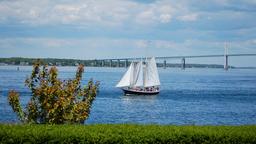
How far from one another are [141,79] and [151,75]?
2020mm

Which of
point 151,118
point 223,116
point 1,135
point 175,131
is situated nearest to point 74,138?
point 1,135

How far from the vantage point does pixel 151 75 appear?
97750mm

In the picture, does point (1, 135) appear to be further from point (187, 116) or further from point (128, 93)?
point (128, 93)

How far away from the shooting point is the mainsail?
317 feet

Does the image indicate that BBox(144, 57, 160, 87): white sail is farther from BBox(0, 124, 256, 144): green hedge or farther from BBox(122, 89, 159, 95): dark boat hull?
BBox(0, 124, 256, 144): green hedge

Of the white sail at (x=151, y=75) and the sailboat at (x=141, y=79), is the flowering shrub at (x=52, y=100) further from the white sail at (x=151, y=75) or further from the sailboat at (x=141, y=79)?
the white sail at (x=151, y=75)

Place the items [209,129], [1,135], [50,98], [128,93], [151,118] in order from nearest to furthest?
[1,135], [209,129], [50,98], [151,118], [128,93]

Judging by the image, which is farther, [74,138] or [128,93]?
[128,93]

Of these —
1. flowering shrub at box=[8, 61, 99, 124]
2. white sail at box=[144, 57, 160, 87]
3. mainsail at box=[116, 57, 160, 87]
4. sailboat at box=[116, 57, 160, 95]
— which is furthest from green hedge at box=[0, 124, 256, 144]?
white sail at box=[144, 57, 160, 87]

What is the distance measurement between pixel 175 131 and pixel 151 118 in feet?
129

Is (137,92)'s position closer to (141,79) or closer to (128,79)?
(141,79)

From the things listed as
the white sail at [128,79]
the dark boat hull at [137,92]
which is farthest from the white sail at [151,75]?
the white sail at [128,79]

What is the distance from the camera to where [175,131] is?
15.5 metres

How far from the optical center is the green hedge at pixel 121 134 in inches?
579
